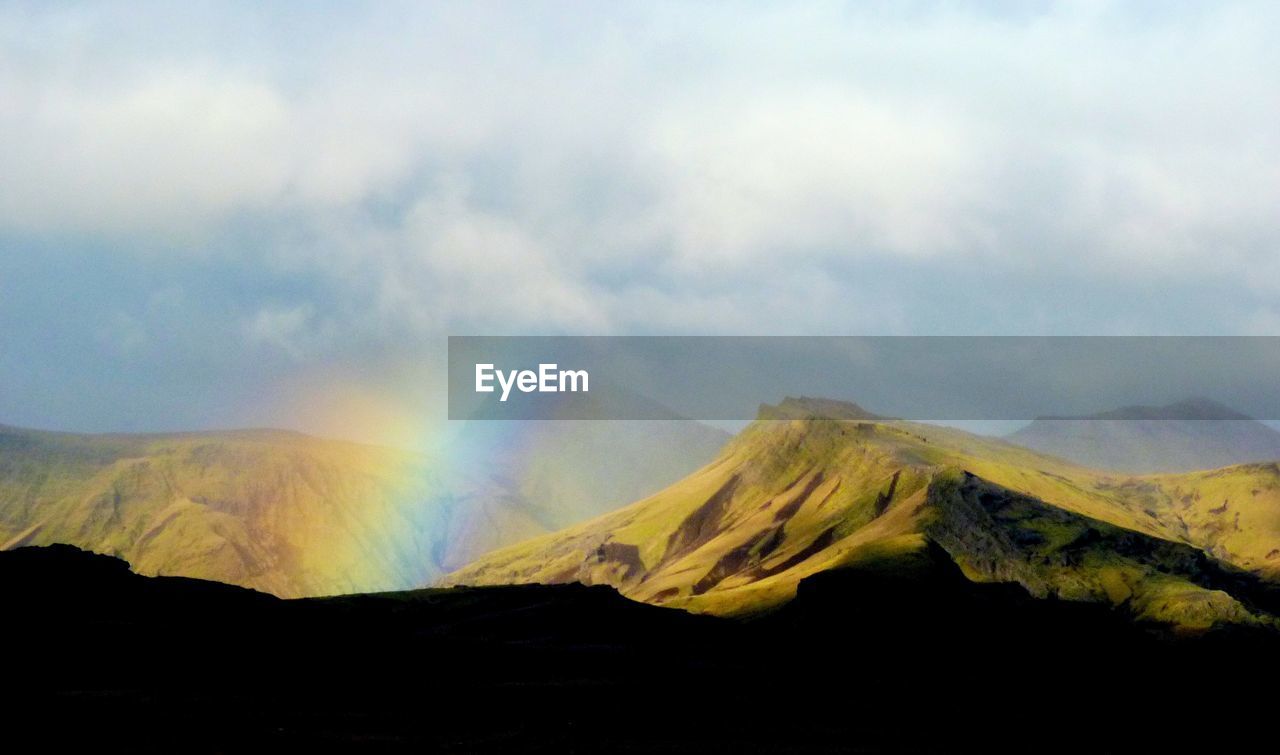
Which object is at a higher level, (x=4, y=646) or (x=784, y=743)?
(x=4, y=646)

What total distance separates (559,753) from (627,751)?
10.6m

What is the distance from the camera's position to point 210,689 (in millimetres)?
187250

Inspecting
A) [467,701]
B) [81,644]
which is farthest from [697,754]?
[81,644]

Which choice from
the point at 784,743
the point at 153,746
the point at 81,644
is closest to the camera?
the point at 153,746

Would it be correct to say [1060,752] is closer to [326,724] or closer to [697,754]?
[697,754]

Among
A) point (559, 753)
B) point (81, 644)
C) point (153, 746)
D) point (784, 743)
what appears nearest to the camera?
point (153, 746)

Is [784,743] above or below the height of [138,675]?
below

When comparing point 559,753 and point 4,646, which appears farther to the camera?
point 4,646

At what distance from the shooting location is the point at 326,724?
17300 cm

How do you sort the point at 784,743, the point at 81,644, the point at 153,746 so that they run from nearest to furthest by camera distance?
the point at 153,746 < the point at 784,743 < the point at 81,644

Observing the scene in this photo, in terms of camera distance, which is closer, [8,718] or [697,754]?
[8,718]

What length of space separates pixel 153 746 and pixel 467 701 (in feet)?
193

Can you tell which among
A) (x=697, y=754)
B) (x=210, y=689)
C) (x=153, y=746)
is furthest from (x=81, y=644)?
(x=697, y=754)

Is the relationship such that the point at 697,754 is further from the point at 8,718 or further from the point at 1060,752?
the point at 8,718
